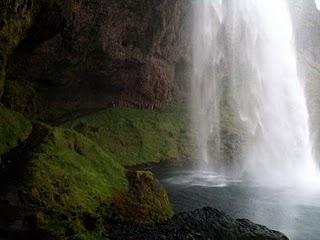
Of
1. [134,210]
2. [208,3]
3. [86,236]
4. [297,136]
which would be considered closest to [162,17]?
[208,3]

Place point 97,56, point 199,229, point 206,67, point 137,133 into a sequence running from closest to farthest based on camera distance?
point 199,229 → point 97,56 → point 137,133 → point 206,67

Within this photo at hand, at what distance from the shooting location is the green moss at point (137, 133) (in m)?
33.3

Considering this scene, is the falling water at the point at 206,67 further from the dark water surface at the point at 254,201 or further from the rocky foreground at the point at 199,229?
the rocky foreground at the point at 199,229

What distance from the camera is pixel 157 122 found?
126 feet

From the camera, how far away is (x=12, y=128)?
2650cm

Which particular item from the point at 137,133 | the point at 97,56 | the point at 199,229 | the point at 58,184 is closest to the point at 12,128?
the point at 97,56

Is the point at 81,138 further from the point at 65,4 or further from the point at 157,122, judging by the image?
the point at 157,122

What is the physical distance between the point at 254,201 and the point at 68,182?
11.3 meters

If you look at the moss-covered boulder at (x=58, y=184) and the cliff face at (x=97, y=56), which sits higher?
the cliff face at (x=97, y=56)

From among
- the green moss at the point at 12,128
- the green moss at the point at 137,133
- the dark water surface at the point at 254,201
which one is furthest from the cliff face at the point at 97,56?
the dark water surface at the point at 254,201

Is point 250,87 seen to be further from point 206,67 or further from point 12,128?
point 12,128

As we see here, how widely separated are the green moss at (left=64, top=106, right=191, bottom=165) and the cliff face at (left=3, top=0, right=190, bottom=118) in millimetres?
1255

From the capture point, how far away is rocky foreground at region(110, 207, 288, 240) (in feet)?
41.9

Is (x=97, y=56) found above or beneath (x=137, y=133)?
above
